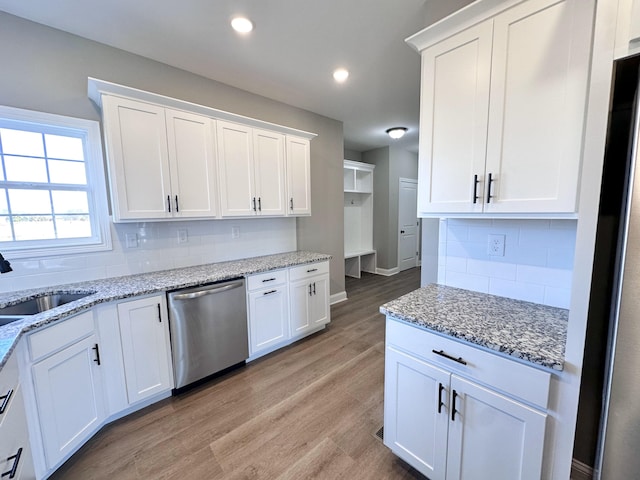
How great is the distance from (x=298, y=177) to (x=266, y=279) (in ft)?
4.31

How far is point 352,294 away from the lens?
14.7 ft

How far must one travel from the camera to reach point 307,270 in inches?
113

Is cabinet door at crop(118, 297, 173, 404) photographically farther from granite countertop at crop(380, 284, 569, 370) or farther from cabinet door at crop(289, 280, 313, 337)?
granite countertop at crop(380, 284, 569, 370)

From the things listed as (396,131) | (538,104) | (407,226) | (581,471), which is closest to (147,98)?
(538,104)

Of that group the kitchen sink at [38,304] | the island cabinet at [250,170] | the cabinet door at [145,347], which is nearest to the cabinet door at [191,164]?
the island cabinet at [250,170]

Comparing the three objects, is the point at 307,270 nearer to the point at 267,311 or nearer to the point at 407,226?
the point at 267,311

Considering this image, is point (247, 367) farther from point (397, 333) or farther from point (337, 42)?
point (337, 42)

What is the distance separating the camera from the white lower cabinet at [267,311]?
2455 millimetres

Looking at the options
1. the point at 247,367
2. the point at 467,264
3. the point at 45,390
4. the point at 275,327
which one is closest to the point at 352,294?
the point at 275,327

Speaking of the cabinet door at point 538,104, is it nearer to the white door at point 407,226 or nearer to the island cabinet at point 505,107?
the island cabinet at point 505,107

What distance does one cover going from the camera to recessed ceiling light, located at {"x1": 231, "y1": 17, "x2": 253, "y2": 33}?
185 centimetres

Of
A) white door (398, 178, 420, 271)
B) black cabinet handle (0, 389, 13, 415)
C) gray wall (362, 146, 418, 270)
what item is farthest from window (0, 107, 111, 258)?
white door (398, 178, 420, 271)

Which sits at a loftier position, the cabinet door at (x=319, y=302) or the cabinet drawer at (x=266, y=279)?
the cabinet drawer at (x=266, y=279)

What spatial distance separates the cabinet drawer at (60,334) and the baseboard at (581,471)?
2.85 m
